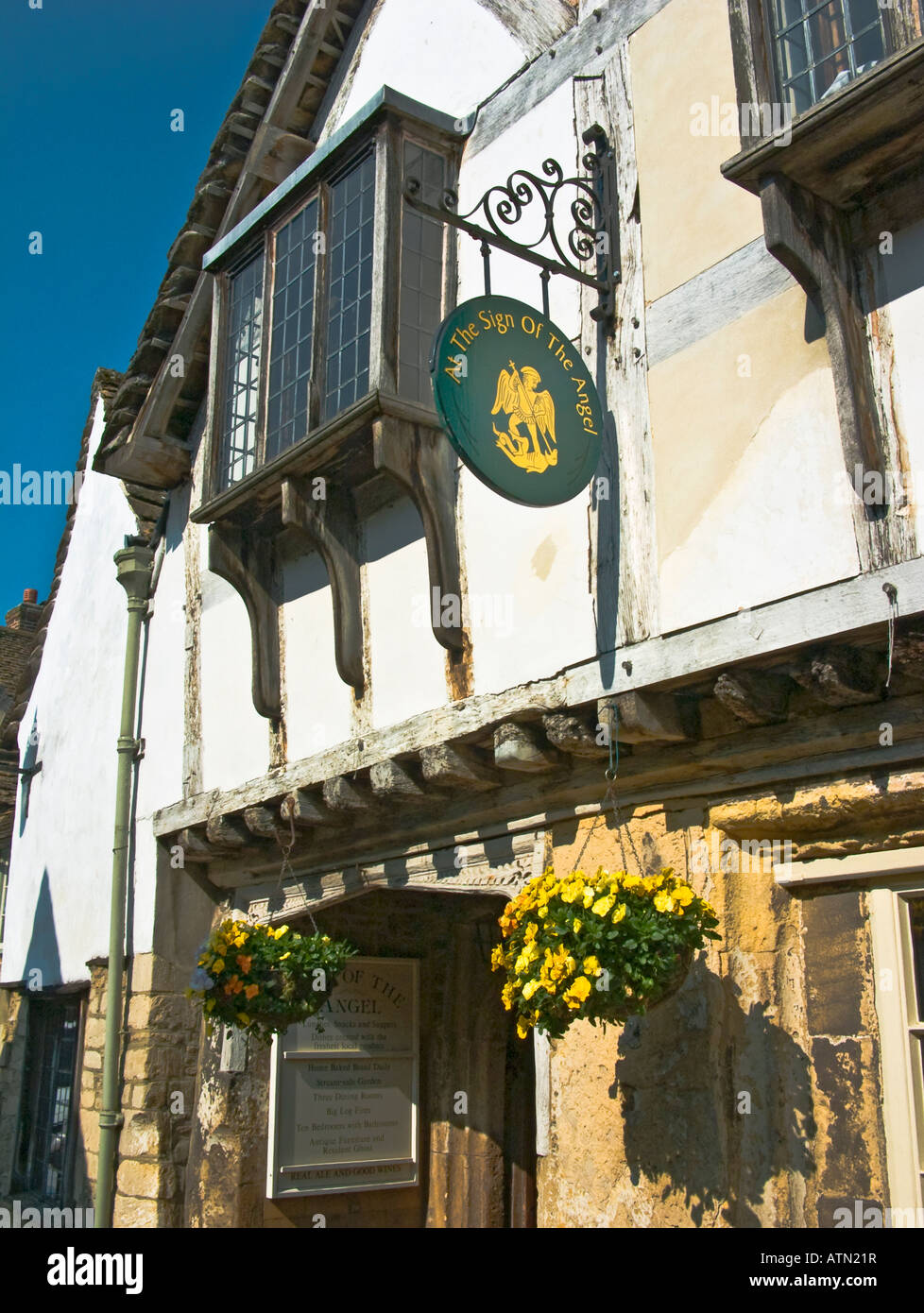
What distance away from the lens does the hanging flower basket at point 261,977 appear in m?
5.87

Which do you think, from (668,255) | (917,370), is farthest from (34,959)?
(917,370)

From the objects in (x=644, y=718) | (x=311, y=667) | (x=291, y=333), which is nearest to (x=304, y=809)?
(x=311, y=667)

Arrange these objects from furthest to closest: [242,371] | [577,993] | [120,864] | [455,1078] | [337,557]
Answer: [120,864] < [242,371] < [455,1078] < [337,557] < [577,993]

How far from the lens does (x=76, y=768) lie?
930 cm

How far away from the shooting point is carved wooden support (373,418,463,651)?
574 centimetres

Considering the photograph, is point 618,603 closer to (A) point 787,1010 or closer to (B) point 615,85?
(A) point 787,1010

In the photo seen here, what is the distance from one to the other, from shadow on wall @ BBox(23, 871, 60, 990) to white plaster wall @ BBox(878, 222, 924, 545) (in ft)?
22.8

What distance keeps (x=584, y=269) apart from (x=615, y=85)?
862mm

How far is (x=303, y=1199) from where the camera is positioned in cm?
700

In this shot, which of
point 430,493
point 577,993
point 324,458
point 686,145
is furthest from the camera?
point 324,458

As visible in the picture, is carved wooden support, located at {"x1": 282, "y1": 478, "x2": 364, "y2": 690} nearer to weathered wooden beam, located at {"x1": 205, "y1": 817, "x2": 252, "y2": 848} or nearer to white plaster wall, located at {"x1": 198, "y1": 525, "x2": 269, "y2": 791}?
white plaster wall, located at {"x1": 198, "y1": 525, "x2": 269, "y2": 791}

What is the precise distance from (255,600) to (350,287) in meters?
1.75

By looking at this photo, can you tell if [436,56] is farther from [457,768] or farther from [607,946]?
[607,946]

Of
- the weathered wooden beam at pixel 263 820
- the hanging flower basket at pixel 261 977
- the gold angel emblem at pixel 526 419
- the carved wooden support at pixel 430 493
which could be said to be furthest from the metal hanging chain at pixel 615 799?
the weathered wooden beam at pixel 263 820
